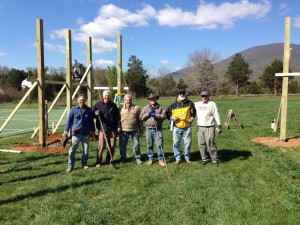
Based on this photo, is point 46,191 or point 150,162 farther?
point 150,162

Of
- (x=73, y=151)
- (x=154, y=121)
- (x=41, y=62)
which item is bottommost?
(x=73, y=151)

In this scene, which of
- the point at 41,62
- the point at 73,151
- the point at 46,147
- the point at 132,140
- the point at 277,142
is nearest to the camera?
the point at 73,151

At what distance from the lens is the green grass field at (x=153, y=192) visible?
15.9 feet

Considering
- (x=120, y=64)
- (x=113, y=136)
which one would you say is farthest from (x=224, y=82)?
(x=113, y=136)

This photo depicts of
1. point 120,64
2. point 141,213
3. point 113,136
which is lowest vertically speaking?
point 141,213

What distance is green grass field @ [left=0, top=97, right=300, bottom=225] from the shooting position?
4.84 metres

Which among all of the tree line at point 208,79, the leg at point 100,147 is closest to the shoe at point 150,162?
the leg at point 100,147

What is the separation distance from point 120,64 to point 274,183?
763 cm

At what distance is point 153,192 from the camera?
19.5 ft

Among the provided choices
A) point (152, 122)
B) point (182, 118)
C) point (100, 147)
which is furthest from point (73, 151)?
point (182, 118)

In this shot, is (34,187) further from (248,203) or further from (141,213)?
(248,203)

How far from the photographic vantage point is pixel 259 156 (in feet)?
29.0

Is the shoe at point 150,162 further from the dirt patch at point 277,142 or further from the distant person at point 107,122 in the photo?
the dirt patch at point 277,142

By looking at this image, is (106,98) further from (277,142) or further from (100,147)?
(277,142)
